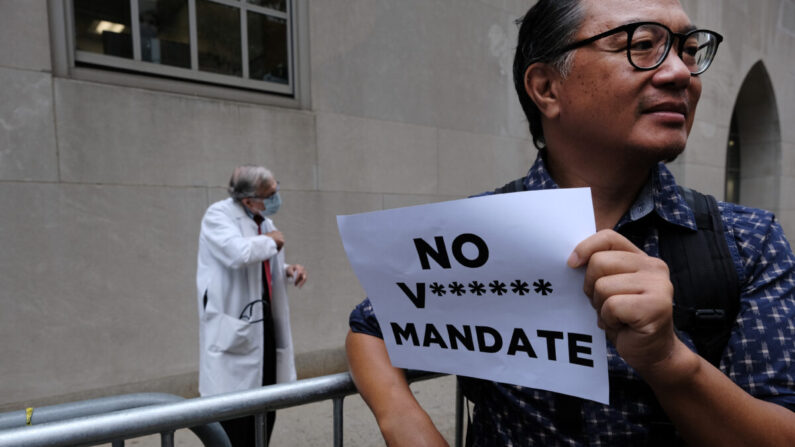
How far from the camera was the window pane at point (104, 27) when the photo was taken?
375 centimetres

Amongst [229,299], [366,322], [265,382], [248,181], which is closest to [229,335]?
[229,299]

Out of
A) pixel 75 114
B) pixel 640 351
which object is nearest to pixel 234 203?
pixel 75 114

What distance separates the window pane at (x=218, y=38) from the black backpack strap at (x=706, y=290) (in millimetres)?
4391

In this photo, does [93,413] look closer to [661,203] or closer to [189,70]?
[661,203]

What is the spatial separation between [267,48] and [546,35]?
4.17 metres

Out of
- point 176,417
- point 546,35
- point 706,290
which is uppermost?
point 546,35

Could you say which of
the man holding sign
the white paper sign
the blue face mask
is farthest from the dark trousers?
the white paper sign

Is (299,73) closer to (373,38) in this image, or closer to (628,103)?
(373,38)

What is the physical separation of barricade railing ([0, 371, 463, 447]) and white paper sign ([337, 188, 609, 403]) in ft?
1.30

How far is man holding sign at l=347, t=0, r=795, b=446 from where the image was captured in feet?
2.58

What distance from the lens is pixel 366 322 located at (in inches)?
50.3

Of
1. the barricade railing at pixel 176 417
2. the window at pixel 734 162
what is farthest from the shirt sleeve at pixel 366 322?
the window at pixel 734 162

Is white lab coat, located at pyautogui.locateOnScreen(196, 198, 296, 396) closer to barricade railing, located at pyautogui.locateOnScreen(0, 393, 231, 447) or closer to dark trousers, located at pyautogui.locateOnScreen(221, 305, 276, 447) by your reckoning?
dark trousers, located at pyautogui.locateOnScreen(221, 305, 276, 447)

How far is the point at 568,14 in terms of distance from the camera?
3.50 ft
